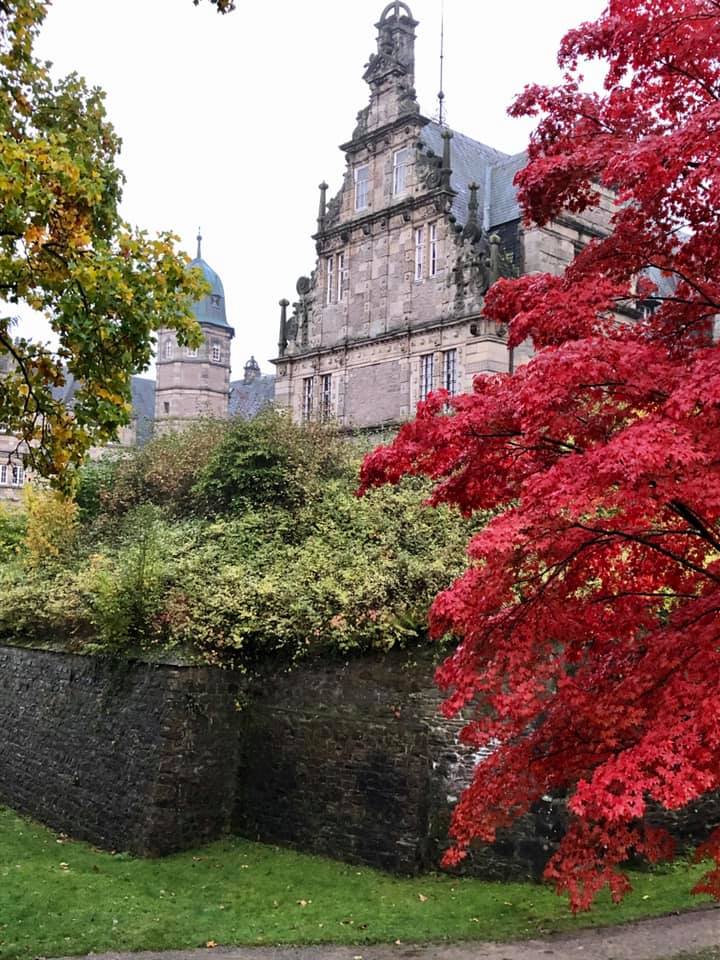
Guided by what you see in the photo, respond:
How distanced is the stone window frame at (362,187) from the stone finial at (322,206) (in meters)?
1.40

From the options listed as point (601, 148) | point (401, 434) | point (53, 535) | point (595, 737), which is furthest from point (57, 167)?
point (53, 535)

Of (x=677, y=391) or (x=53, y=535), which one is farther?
(x=53, y=535)

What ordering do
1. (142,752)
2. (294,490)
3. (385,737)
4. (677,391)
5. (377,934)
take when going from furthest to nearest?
(294,490) < (142,752) < (385,737) < (377,934) < (677,391)

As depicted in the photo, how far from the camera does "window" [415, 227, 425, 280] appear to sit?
2806 cm

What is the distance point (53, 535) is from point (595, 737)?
15.4m

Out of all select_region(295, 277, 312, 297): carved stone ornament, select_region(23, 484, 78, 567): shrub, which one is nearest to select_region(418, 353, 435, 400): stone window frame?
select_region(295, 277, 312, 297): carved stone ornament

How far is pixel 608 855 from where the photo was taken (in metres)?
6.90

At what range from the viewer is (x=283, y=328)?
107ft

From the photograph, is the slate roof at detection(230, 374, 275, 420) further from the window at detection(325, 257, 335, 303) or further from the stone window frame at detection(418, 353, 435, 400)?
the stone window frame at detection(418, 353, 435, 400)

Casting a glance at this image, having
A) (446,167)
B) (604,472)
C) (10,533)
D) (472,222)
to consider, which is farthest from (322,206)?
(604,472)

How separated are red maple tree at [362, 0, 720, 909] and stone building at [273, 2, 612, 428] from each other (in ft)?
61.0

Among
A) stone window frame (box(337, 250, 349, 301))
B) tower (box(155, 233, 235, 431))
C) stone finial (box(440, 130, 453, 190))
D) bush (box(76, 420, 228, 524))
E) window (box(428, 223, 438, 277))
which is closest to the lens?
bush (box(76, 420, 228, 524))

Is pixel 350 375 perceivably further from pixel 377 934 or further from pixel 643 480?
pixel 643 480

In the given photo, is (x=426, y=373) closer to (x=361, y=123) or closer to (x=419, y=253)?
(x=419, y=253)
